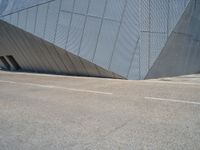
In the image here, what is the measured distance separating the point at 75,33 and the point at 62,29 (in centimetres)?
115

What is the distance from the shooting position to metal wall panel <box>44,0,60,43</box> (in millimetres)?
19031

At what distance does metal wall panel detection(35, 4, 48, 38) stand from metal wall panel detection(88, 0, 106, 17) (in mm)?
3840

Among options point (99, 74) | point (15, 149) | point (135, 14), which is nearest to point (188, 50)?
point (135, 14)

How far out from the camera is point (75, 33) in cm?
1822

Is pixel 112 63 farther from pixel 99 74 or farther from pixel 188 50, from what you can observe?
pixel 188 50

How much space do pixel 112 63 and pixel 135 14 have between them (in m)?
3.16

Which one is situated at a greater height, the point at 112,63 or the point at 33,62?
the point at 112,63

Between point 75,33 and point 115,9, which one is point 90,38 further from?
point 115,9

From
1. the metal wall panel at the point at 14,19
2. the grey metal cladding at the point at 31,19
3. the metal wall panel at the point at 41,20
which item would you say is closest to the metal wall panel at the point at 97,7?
the metal wall panel at the point at 41,20

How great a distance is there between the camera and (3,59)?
93.6 ft

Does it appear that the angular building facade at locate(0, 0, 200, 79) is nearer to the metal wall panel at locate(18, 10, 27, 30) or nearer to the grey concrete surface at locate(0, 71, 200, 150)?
the metal wall panel at locate(18, 10, 27, 30)

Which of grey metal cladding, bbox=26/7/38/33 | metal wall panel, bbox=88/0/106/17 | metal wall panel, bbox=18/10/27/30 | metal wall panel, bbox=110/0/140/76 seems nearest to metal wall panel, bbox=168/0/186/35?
metal wall panel, bbox=110/0/140/76

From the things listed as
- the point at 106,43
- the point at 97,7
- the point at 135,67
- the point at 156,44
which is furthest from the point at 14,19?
the point at 156,44

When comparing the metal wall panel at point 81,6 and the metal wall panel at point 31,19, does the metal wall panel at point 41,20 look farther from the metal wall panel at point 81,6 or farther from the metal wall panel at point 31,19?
the metal wall panel at point 81,6
